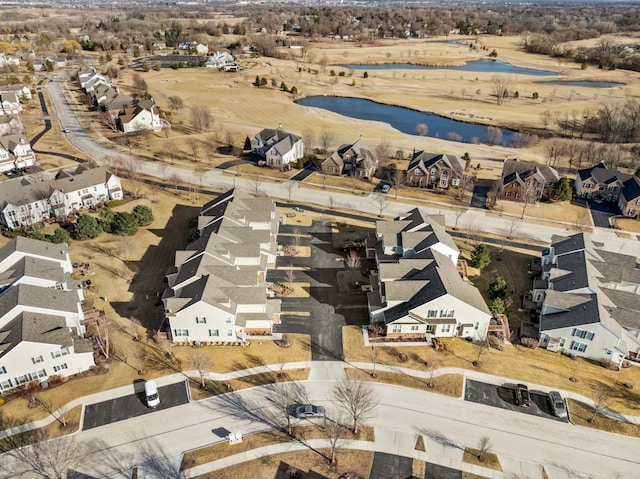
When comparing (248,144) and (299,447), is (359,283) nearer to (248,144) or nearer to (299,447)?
(299,447)

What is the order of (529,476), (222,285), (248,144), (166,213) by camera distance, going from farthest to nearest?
(248,144), (166,213), (222,285), (529,476)

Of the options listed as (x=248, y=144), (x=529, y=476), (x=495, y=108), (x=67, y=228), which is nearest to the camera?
(x=529, y=476)

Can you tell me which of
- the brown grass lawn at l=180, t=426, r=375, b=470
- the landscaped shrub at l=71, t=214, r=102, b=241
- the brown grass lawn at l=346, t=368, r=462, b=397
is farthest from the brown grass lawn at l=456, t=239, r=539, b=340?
the landscaped shrub at l=71, t=214, r=102, b=241

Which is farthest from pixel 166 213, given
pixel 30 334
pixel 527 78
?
pixel 527 78

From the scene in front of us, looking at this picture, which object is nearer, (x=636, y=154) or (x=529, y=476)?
(x=529, y=476)

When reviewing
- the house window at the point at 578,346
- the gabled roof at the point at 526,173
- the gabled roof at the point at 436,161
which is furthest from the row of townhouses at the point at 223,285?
the gabled roof at the point at 526,173

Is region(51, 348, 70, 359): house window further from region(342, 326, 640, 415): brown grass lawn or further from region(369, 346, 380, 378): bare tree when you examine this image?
region(369, 346, 380, 378): bare tree

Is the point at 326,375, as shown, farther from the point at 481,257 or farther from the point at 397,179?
the point at 397,179
